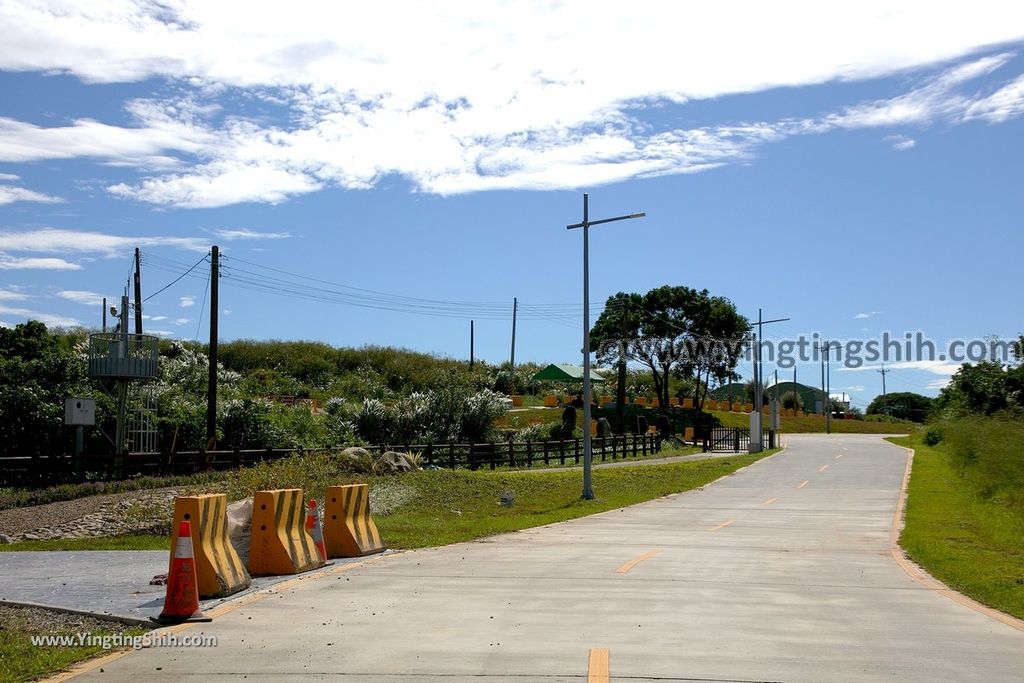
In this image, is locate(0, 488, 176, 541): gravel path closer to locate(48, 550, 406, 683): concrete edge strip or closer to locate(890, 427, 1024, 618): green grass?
locate(48, 550, 406, 683): concrete edge strip

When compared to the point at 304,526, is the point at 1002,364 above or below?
above

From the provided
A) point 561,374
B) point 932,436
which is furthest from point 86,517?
point 932,436

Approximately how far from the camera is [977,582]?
13.5 m

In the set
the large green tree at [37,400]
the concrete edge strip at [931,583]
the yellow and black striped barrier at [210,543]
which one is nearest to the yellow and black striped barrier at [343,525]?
the yellow and black striped barrier at [210,543]

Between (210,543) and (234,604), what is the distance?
0.82m

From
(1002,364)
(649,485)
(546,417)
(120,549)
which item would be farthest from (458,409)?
(1002,364)

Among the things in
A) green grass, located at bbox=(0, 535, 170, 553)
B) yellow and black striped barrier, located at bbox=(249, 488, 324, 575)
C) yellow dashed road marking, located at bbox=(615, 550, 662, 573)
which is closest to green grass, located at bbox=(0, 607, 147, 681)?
yellow and black striped barrier, located at bbox=(249, 488, 324, 575)

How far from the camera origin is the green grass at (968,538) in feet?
43.4

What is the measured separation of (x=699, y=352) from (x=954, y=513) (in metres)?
57.3

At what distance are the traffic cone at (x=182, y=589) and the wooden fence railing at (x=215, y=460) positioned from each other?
2532 centimetres

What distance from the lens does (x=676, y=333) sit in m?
82.1

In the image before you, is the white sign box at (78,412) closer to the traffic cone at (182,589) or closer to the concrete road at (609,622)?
the concrete road at (609,622)

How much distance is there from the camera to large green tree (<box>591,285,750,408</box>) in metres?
81.8

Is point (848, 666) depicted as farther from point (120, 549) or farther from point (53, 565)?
point (120, 549)
